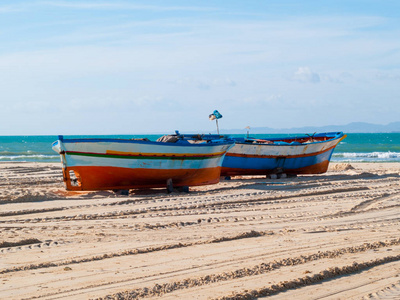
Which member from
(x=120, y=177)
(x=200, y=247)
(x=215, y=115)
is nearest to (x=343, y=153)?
(x=215, y=115)

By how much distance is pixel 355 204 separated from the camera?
998 cm

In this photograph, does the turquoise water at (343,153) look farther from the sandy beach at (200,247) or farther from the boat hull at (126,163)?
the sandy beach at (200,247)

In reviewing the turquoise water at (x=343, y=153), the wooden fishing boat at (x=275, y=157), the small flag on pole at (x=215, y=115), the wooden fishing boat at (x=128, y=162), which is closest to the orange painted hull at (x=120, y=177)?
the wooden fishing boat at (x=128, y=162)

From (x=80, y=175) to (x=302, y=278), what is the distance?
7724 mm

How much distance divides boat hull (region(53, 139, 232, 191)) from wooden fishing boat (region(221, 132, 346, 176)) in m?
2.57

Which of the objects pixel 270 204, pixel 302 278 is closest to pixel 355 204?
pixel 270 204

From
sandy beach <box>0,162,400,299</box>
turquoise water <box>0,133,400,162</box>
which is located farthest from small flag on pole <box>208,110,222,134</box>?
turquoise water <box>0,133,400,162</box>

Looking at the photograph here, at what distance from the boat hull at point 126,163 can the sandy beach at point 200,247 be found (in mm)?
795

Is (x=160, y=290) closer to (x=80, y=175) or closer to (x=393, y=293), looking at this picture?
(x=393, y=293)

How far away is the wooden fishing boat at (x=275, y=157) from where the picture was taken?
15.5 meters

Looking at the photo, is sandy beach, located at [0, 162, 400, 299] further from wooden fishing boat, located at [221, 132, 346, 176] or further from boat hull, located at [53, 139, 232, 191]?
wooden fishing boat, located at [221, 132, 346, 176]

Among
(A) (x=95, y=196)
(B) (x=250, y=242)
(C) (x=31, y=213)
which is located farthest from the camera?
(A) (x=95, y=196)

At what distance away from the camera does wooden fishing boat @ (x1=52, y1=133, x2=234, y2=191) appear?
11617mm

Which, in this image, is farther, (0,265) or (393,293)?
(0,265)
